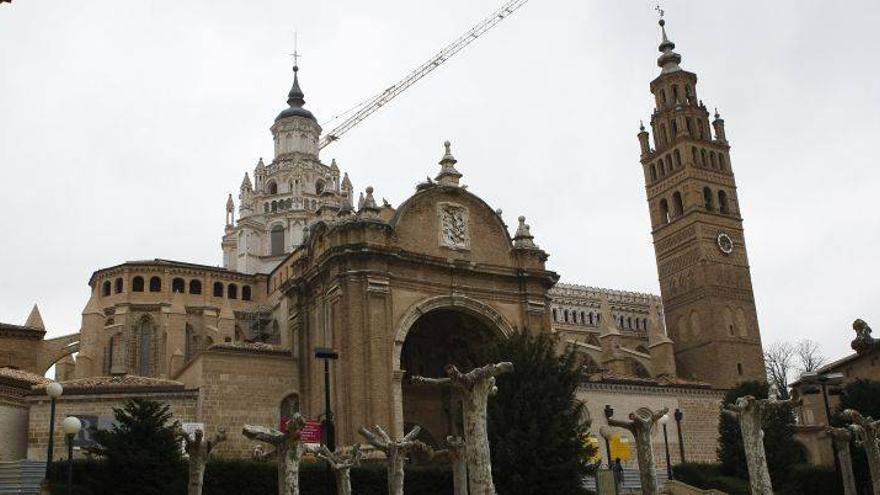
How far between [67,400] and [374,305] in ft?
44.1

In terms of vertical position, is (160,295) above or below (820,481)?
above

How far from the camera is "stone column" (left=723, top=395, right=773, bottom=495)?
84.2 ft

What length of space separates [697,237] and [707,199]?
18.2 feet

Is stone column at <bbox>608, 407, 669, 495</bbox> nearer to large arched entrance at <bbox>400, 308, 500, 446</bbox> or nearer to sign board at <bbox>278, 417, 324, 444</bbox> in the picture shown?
sign board at <bbox>278, 417, 324, 444</bbox>

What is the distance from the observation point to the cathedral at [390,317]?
38875 millimetres

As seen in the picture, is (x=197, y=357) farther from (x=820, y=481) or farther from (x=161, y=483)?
(x=820, y=481)

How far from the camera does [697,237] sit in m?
80.6

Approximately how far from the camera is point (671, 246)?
8394 cm

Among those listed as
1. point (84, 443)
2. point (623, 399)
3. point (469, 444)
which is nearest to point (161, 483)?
point (84, 443)

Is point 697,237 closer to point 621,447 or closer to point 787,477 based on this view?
point 621,447

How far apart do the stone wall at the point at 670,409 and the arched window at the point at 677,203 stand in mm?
31834

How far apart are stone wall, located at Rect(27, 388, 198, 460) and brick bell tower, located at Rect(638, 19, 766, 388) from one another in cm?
4961

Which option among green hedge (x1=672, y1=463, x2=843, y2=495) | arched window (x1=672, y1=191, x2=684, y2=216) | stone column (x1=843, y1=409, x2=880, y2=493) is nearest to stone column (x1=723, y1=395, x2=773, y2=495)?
stone column (x1=843, y1=409, x2=880, y2=493)

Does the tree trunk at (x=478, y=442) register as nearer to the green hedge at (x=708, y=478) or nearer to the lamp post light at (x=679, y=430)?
the green hedge at (x=708, y=478)
